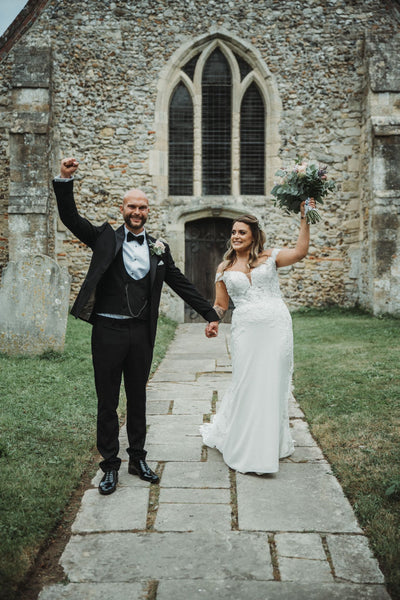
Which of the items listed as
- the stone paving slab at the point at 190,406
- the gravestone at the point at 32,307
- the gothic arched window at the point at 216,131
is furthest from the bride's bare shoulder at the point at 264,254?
the gothic arched window at the point at 216,131

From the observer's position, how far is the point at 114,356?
362 cm

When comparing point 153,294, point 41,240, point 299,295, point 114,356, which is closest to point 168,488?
point 114,356

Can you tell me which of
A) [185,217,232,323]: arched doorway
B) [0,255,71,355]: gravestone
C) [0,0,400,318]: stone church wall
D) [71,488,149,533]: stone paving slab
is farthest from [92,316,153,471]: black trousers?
[185,217,232,323]: arched doorway

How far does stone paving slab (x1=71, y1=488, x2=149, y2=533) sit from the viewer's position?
304cm

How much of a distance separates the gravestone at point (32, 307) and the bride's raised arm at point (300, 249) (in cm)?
424

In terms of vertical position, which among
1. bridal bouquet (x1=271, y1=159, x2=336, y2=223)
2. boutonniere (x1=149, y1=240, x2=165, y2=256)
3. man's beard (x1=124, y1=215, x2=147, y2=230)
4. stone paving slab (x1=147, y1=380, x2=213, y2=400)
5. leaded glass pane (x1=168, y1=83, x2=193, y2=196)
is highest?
leaded glass pane (x1=168, y1=83, x2=193, y2=196)

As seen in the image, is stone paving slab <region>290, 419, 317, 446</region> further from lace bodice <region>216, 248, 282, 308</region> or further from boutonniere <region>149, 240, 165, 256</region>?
boutonniere <region>149, 240, 165, 256</region>

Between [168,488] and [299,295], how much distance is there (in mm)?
9772

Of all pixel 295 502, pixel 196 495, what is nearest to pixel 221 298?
pixel 196 495

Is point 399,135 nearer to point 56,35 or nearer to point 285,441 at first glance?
point 56,35

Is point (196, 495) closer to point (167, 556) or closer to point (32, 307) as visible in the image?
point (167, 556)

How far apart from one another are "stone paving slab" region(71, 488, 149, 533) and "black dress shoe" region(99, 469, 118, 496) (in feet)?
0.12

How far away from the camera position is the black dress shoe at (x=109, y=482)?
3.49 meters

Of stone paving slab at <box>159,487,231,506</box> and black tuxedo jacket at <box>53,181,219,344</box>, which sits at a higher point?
black tuxedo jacket at <box>53,181,219,344</box>
